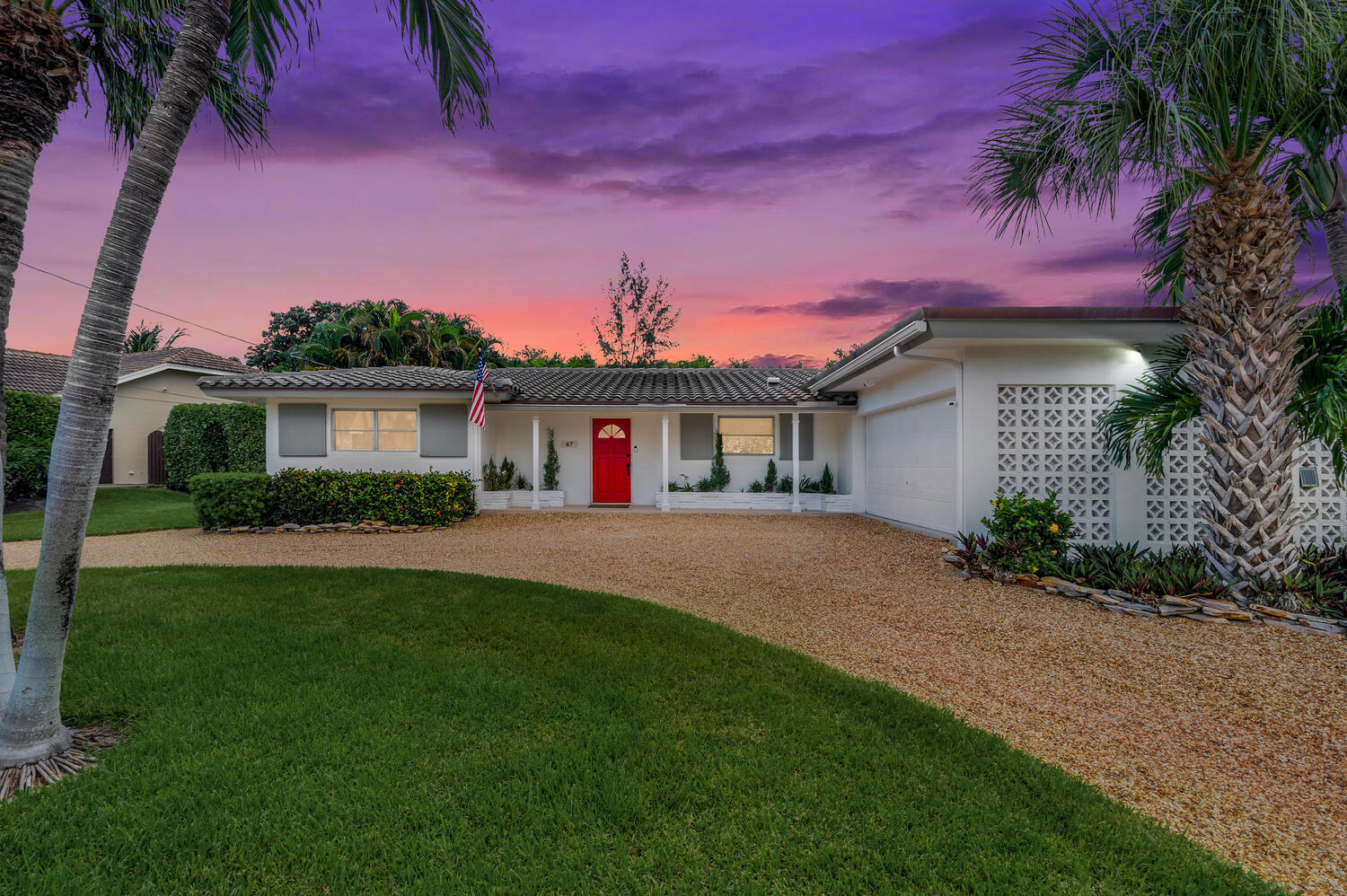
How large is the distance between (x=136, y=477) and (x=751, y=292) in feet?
67.6

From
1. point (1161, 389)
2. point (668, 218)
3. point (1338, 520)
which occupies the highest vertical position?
point (668, 218)

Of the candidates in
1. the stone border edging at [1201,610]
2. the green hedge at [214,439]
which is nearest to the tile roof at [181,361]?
the green hedge at [214,439]

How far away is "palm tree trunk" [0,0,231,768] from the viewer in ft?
8.20

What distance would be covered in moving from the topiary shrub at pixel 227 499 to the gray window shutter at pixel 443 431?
3307 millimetres

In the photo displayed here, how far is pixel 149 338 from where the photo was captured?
32438 millimetres

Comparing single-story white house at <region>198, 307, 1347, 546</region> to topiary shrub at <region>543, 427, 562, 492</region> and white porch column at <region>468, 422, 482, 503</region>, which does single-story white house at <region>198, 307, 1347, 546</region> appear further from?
topiary shrub at <region>543, 427, 562, 492</region>

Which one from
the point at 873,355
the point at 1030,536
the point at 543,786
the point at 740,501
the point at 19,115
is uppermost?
the point at 19,115

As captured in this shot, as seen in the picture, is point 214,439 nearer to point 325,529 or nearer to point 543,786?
Result: point 325,529

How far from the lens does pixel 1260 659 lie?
421 centimetres

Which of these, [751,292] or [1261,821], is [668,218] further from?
[1261,821]

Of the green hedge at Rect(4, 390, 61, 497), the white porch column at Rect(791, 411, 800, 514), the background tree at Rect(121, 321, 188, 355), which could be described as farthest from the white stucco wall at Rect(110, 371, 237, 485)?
the white porch column at Rect(791, 411, 800, 514)

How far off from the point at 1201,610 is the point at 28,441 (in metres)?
21.2

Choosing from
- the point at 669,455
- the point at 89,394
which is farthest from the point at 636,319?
the point at 89,394

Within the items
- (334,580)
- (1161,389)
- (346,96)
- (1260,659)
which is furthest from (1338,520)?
(346,96)
